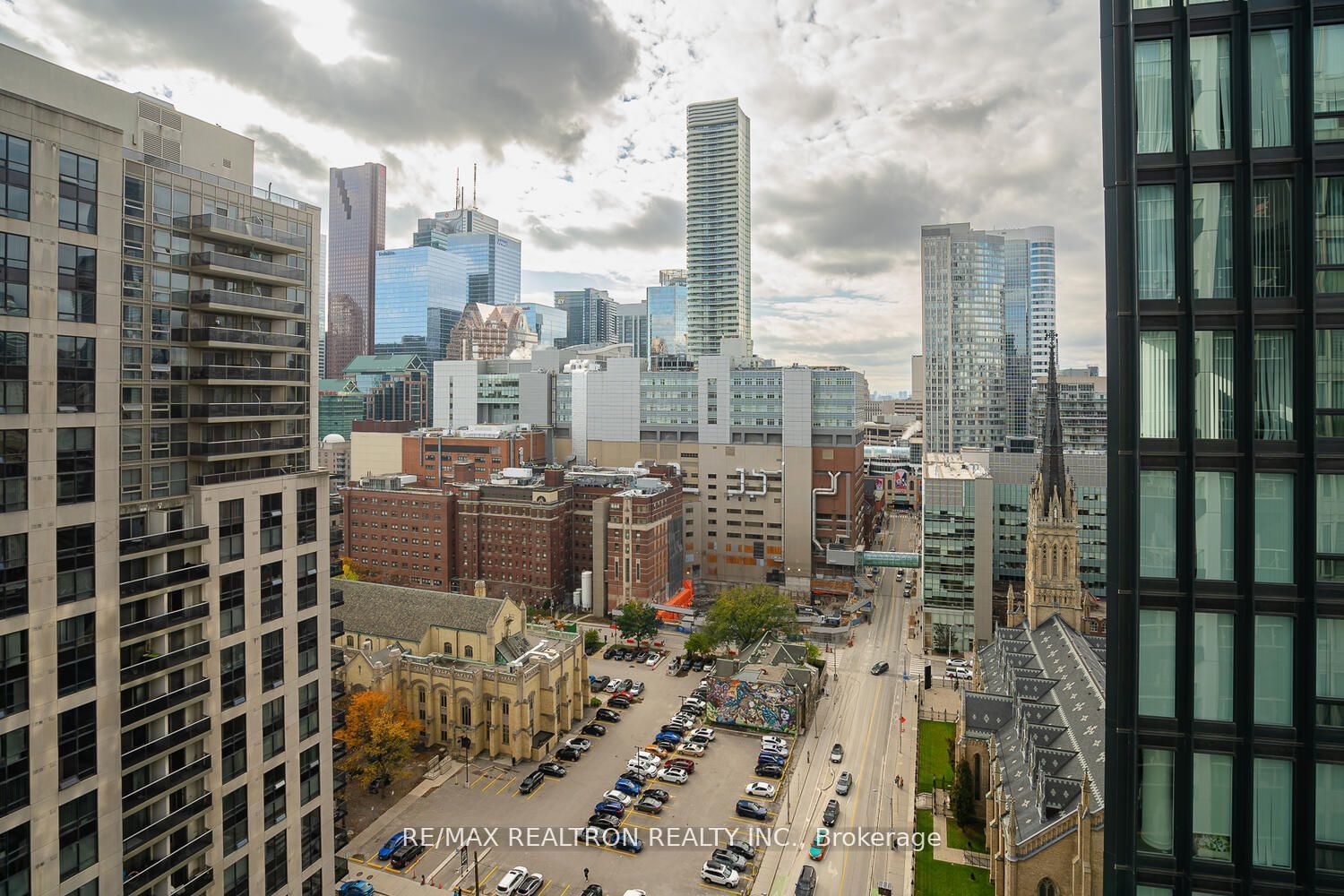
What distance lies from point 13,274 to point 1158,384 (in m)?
32.9

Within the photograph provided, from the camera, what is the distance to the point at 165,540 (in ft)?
92.8

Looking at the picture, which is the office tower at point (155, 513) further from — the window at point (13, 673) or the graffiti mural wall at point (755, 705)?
the graffiti mural wall at point (755, 705)

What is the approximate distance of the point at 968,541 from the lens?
9225cm

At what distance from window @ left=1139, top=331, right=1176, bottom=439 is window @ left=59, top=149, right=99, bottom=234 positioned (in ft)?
108

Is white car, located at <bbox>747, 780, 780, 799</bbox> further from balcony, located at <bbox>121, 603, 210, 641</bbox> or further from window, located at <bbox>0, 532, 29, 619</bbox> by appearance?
window, located at <bbox>0, 532, 29, 619</bbox>

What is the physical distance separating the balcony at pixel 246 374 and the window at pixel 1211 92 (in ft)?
115

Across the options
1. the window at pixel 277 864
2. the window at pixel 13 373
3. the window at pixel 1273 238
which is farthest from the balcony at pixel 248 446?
the window at pixel 1273 238

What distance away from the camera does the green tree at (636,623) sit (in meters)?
87.8

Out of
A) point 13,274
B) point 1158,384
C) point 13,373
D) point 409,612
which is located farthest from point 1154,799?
point 409,612

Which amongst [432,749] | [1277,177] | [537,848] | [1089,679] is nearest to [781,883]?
[537,848]

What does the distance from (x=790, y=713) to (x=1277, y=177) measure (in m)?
61.9

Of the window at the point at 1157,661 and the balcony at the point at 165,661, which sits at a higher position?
the window at the point at 1157,661

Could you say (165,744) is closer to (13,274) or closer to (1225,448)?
(13,274)

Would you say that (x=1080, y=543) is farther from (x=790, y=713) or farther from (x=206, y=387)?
(x=206, y=387)
